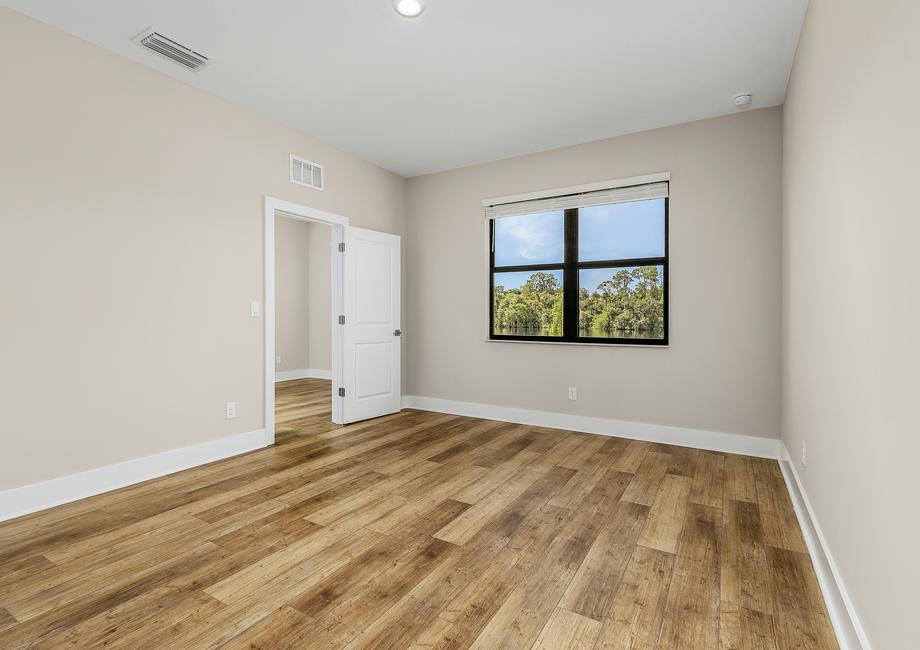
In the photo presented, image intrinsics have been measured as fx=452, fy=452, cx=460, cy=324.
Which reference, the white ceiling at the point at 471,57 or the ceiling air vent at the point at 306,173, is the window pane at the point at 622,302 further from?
the ceiling air vent at the point at 306,173

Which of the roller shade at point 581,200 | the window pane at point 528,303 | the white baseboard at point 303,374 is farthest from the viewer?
the white baseboard at point 303,374

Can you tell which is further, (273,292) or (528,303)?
(528,303)

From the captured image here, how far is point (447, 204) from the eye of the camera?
17.3ft

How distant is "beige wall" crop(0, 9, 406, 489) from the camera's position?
8.43ft

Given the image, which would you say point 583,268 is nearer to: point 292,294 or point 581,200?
point 581,200

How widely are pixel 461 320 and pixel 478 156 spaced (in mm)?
1795

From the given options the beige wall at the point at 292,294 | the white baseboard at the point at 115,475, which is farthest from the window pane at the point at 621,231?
the beige wall at the point at 292,294

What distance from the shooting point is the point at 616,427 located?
4246 mm

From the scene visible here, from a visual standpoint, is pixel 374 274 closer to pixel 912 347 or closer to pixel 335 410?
pixel 335 410

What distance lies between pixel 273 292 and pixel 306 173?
121 centimetres

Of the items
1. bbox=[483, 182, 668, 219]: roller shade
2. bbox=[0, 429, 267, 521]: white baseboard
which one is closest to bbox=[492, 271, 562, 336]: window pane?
bbox=[483, 182, 668, 219]: roller shade

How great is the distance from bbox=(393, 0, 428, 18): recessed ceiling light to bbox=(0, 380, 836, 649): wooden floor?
283 cm

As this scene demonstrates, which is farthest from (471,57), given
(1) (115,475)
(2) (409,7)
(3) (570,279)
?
(1) (115,475)

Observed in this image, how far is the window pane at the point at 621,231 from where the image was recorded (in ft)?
13.5
